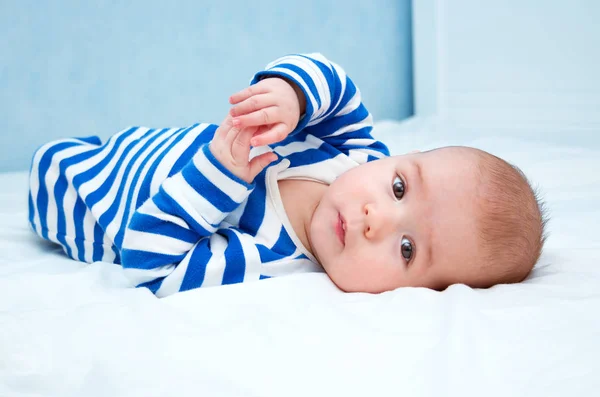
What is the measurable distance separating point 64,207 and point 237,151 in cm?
48

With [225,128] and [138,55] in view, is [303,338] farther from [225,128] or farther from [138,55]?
[138,55]

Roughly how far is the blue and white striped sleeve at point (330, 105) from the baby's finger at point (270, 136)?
10 centimetres

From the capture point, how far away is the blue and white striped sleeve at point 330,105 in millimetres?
921

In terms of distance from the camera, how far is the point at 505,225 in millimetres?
796

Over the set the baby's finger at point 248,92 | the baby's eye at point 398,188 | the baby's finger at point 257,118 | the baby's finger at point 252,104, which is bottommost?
the baby's eye at point 398,188

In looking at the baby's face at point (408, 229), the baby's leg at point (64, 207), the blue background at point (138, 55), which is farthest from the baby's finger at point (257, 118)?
the blue background at point (138, 55)

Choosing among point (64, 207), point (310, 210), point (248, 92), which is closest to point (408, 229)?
point (310, 210)

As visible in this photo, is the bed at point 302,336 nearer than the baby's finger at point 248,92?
Yes

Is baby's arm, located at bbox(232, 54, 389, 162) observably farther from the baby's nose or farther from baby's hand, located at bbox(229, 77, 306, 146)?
the baby's nose

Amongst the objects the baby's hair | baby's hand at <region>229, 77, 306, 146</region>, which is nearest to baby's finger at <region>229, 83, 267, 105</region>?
baby's hand at <region>229, 77, 306, 146</region>

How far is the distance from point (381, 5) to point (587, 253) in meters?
2.03

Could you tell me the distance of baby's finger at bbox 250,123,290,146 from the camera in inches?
32.5

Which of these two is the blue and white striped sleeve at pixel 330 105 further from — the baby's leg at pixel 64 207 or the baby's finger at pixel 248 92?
the baby's leg at pixel 64 207

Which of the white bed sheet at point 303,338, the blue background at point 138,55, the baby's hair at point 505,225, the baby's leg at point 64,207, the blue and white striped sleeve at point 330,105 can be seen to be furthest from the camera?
the blue background at point 138,55
